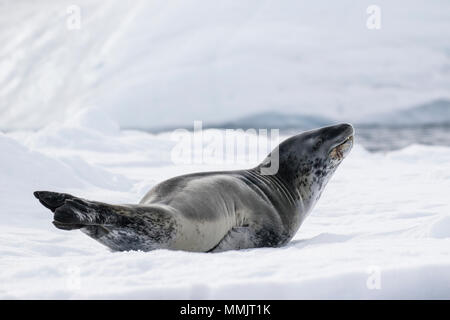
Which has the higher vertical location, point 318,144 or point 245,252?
point 318,144

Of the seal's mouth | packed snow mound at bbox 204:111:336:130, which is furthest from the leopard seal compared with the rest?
packed snow mound at bbox 204:111:336:130

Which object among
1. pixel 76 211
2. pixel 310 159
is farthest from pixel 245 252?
pixel 310 159

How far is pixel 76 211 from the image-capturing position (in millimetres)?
2129

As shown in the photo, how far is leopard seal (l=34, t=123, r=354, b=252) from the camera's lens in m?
2.29

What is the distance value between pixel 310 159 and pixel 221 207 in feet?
3.22

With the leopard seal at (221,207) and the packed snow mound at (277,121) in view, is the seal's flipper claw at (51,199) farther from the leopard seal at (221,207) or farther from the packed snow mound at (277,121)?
the packed snow mound at (277,121)

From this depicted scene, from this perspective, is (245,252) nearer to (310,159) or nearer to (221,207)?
(221,207)

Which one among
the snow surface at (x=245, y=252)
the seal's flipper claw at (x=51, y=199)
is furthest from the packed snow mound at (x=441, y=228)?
the seal's flipper claw at (x=51, y=199)

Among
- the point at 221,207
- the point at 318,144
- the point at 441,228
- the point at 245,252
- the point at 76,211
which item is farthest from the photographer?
the point at 318,144

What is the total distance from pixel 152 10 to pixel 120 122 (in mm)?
6863

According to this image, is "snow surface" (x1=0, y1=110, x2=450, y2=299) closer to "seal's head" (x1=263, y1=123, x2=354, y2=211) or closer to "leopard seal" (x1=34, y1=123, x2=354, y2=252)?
"leopard seal" (x1=34, y1=123, x2=354, y2=252)

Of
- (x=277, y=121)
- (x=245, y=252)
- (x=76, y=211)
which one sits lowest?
Result: (x=245, y=252)

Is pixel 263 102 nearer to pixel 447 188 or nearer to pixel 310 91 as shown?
pixel 310 91

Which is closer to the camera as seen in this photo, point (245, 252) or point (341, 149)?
point (245, 252)
